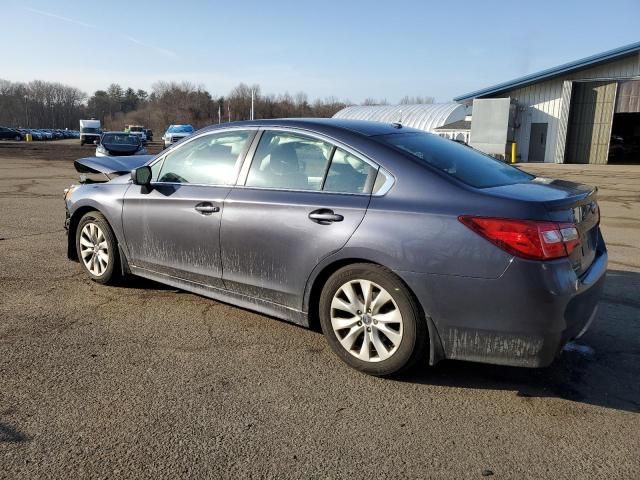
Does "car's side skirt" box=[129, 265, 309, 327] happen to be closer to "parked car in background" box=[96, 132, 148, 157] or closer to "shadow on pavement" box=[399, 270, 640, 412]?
"shadow on pavement" box=[399, 270, 640, 412]

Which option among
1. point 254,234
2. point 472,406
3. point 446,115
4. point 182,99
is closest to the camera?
point 472,406

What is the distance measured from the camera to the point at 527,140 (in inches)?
1303

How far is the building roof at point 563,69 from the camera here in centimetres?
2830

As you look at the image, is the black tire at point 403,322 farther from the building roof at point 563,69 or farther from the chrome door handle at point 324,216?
the building roof at point 563,69

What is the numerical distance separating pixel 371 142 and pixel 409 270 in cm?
94

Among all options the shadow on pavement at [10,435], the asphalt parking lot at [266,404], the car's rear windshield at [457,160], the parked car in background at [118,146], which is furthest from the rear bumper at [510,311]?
the parked car in background at [118,146]

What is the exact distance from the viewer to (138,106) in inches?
5974

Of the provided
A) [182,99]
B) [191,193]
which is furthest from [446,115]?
[182,99]

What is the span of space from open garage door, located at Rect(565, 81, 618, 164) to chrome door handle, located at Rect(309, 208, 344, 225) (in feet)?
104

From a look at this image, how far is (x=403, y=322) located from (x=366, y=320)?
0.26m

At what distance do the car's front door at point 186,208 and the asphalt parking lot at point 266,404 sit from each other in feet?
1.50

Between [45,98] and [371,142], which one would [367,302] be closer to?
[371,142]

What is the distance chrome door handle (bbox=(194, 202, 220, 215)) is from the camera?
4.07m

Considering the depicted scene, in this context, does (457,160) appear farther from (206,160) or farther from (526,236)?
(206,160)
